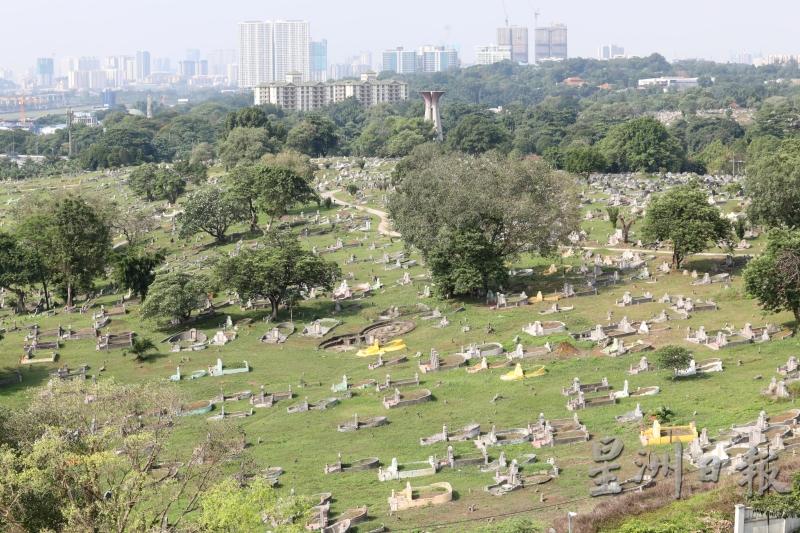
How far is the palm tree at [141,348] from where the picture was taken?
50250 millimetres

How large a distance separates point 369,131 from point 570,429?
109268mm

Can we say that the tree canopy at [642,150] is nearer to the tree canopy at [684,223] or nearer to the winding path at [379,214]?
the winding path at [379,214]

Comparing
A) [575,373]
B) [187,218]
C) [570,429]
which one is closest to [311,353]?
[575,373]

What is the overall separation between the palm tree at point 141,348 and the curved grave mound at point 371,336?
839cm

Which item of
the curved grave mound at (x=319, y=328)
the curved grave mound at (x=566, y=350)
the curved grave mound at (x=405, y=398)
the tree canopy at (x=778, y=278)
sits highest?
the tree canopy at (x=778, y=278)

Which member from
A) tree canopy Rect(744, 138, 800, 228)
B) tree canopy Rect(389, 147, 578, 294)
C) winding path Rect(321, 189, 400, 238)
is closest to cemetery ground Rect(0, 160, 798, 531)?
tree canopy Rect(744, 138, 800, 228)

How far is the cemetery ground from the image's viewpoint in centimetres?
3247

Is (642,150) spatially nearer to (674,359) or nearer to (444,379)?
(444,379)

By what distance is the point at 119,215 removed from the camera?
77.6 m

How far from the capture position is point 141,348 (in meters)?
50.3

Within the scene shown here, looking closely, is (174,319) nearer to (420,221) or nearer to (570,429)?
(420,221)

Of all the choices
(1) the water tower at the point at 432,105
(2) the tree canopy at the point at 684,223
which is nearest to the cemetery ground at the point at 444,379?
(2) the tree canopy at the point at 684,223

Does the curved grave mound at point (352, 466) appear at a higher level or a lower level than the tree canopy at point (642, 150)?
lower

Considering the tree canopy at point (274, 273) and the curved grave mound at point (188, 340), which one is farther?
the tree canopy at point (274, 273)
